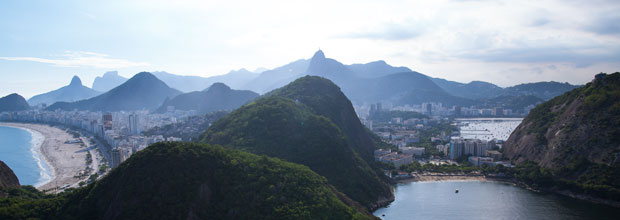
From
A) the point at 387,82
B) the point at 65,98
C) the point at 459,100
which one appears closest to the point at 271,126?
the point at 459,100

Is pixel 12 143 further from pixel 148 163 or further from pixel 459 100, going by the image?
pixel 459 100

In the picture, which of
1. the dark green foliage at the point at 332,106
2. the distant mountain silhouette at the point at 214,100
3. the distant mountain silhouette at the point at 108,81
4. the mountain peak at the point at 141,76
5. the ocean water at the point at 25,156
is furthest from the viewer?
the distant mountain silhouette at the point at 108,81

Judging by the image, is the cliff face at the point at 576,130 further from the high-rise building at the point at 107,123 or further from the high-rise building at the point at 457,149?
the high-rise building at the point at 107,123

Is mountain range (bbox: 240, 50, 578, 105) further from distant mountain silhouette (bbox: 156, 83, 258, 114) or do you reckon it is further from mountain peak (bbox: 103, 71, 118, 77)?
mountain peak (bbox: 103, 71, 118, 77)

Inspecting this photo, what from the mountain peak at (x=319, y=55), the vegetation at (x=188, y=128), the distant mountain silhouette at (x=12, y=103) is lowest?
the vegetation at (x=188, y=128)

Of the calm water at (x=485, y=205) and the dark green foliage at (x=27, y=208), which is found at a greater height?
the dark green foliage at (x=27, y=208)

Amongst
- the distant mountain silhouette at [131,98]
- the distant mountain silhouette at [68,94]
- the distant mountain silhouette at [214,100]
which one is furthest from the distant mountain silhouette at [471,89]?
the distant mountain silhouette at [68,94]

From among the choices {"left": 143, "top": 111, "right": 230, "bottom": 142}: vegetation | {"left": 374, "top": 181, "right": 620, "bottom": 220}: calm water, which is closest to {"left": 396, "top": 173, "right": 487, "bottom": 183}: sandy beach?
{"left": 374, "top": 181, "right": 620, "bottom": 220}: calm water
